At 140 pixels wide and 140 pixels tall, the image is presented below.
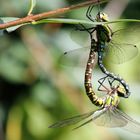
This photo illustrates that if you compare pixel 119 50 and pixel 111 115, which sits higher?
pixel 119 50

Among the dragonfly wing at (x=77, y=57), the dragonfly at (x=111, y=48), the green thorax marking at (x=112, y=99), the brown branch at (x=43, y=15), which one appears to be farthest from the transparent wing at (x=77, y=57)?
the brown branch at (x=43, y=15)

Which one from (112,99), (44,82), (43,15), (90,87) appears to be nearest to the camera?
(43,15)

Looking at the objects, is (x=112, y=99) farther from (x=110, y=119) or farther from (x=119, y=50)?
(x=119, y=50)

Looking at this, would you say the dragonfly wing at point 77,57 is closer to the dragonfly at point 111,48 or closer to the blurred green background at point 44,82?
the dragonfly at point 111,48

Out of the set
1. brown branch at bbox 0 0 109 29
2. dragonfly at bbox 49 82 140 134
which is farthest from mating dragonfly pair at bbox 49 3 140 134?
brown branch at bbox 0 0 109 29

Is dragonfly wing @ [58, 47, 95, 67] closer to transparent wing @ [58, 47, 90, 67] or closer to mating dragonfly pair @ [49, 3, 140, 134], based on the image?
transparent wing @ [58, 47, 90, 67]

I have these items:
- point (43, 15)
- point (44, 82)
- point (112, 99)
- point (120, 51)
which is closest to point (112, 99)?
point (112, 99)
